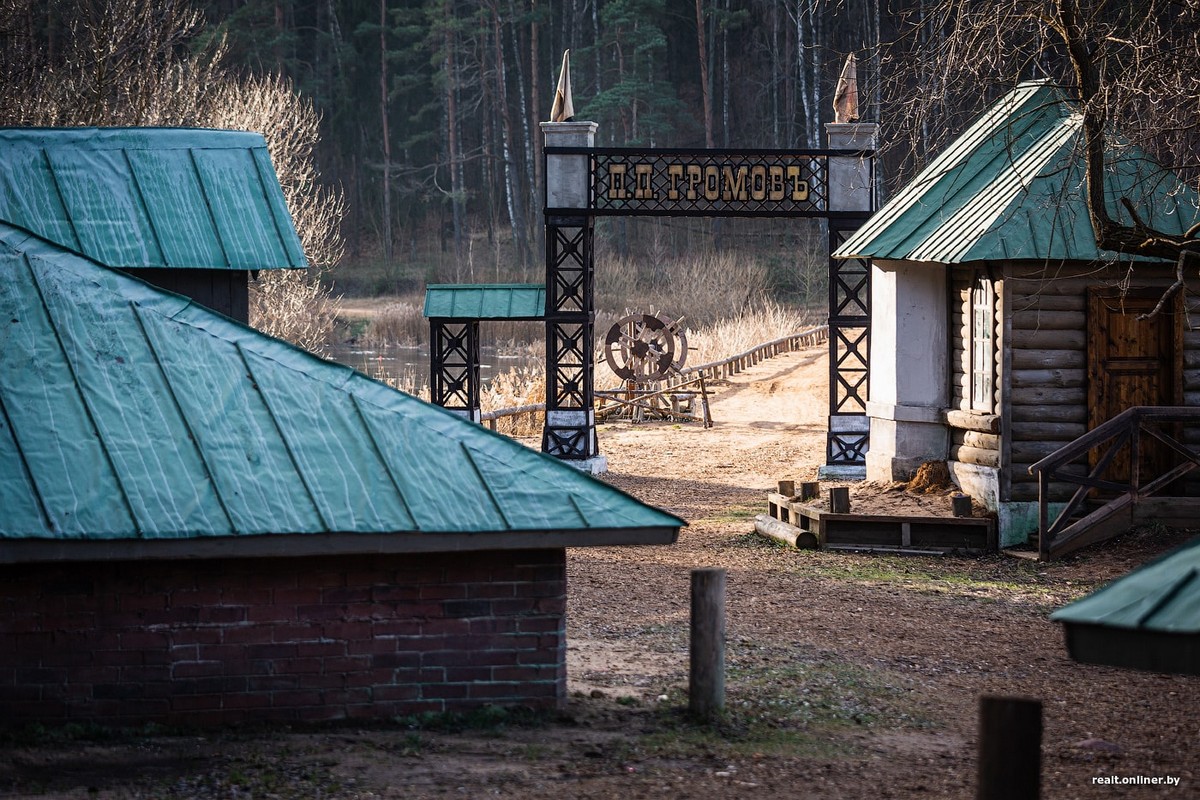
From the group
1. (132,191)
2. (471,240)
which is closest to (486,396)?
(132,191)

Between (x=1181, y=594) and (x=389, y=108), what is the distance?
2185 inches

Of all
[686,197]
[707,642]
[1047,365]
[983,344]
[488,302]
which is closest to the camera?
[707,642]

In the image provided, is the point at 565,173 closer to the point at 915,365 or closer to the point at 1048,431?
the point at 915,365

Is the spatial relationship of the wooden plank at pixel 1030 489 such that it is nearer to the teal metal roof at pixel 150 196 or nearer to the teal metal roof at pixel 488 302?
the teal metal roof at pixel 150 196

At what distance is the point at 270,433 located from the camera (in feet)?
25.3

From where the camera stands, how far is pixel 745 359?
33469mm

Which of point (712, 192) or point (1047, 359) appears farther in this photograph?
point (712, 192)

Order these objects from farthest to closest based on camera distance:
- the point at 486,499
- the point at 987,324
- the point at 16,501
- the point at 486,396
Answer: the point at 486,396
the point at 987,324
the point at 486,499
the point at 16,501

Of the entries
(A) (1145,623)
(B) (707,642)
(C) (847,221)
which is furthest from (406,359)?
(A) (1145,623)

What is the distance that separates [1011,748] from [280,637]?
4.55m

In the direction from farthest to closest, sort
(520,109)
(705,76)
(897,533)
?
(520,109), (705,76), (897,533)

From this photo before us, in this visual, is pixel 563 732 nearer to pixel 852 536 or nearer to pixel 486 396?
pixel 852 536

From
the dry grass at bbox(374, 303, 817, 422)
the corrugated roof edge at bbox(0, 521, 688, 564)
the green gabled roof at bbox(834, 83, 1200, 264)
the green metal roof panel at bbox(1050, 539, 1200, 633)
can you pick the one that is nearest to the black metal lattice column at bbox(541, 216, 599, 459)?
the dry grass at bbox(374, 303, 817, 422)

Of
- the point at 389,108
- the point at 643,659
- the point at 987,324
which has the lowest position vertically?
the point at 643,659
